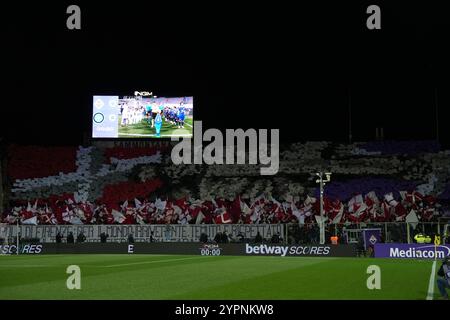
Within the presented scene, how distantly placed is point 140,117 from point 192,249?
66.2 ft

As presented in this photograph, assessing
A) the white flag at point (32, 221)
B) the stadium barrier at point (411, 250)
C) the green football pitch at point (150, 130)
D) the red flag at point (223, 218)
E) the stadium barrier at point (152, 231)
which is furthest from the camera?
the green football pitch at point (150, 130)

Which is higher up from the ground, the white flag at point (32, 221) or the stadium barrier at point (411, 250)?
the white flag at point (32, 221)

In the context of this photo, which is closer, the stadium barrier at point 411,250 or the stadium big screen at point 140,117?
the stadium barrier at point 411,250

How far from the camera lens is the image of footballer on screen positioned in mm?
58562

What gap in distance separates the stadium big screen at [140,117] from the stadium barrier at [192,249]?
16491mm

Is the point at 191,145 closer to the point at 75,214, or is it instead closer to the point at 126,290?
the point at 75,214

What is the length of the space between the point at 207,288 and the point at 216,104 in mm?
51513

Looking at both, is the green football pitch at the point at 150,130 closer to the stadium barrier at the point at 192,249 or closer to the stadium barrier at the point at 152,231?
the stadium barrier at the point at 152,231

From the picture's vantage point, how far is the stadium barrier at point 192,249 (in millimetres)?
39844

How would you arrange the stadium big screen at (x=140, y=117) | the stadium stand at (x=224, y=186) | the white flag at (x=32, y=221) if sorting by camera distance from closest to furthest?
1. the stadium stand at (x=224, y=186)
2. the white flag at (x=32, y=221)
3. the stadium big screen at (x=140, y=117)

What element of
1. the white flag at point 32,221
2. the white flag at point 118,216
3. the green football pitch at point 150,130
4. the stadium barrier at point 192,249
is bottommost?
the stadium barrier at point 192,249

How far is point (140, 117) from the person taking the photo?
193 ft

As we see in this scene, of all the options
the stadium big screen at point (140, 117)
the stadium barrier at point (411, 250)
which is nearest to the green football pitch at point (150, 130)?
the stadium big screen at point (140, 117)

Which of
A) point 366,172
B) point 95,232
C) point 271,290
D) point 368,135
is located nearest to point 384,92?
point 368,135
